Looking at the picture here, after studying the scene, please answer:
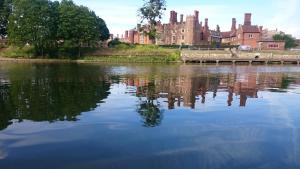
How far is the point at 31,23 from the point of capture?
261 ft

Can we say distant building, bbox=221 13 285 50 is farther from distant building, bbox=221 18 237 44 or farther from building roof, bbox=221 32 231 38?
building roof, bbox=221 32 231 38

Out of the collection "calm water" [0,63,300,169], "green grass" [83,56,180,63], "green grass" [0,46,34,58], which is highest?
"green grass" [0,46,34,58]

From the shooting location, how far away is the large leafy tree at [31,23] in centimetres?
7938

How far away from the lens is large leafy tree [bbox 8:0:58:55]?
79375mm

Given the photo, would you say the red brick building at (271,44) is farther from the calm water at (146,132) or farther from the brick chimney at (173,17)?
the calm water at (146,132)

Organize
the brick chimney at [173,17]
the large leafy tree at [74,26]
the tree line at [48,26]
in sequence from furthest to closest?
the brick chimney at [173,17], the large leafy tree at [74,26], the tree line at [48,26]

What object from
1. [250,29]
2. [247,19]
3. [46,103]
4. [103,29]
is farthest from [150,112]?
[247,19]

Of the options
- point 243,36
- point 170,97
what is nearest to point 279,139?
point 170,97

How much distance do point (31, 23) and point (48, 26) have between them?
3800 millimetres

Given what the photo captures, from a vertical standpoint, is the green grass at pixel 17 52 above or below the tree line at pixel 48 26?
below

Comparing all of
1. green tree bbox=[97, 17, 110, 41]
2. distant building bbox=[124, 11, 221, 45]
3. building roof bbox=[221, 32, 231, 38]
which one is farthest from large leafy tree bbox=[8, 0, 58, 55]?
building roof bbox=[221, 32, 231, 38]

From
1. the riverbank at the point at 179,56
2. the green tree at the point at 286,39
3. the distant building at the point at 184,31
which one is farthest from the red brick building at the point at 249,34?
the green tree at the point at 286,39

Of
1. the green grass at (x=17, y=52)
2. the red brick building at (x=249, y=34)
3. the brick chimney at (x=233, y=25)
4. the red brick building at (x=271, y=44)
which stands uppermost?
the brick chimney at (x=233, y=25)

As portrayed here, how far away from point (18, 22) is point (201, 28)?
6140cm
